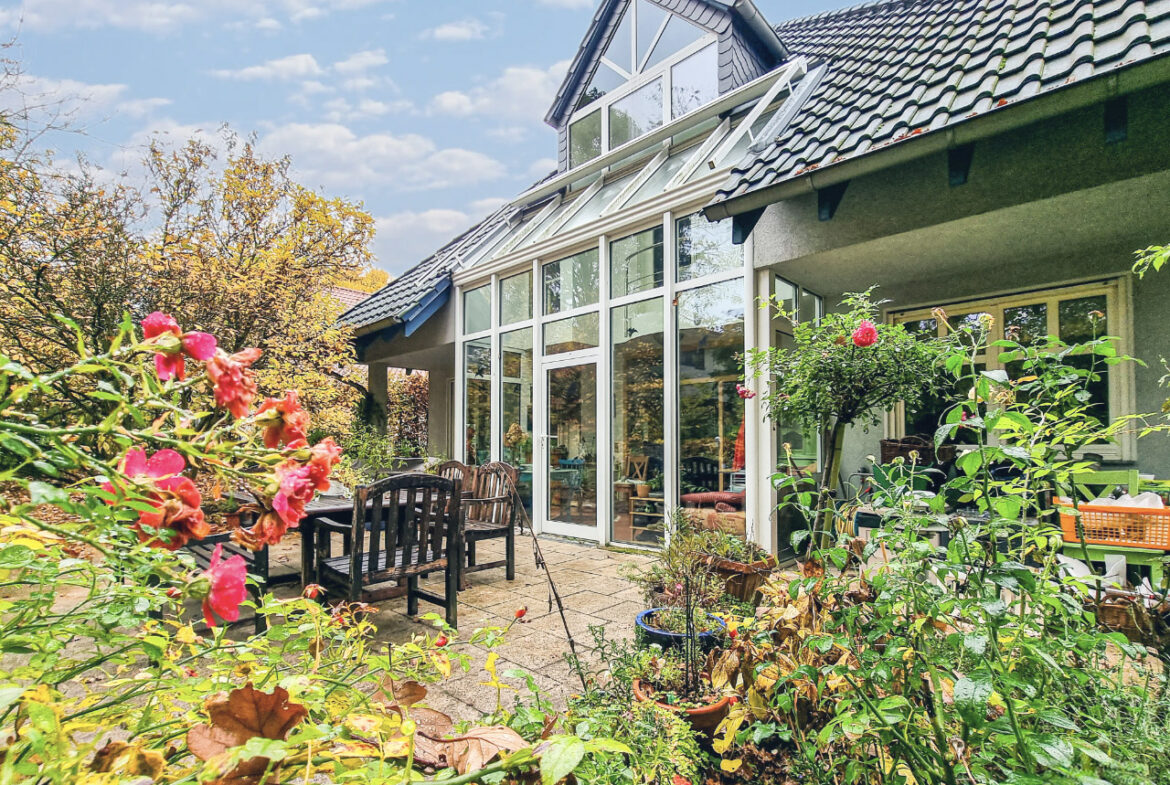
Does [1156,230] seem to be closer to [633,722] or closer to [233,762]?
[633,722]

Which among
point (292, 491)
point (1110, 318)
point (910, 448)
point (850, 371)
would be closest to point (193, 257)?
point (850, 371)

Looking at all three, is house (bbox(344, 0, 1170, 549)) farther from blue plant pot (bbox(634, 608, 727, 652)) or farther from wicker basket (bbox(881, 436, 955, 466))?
blue plant pot (bbox(634, 608, 727, 652))

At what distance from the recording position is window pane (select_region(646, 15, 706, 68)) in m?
6.25

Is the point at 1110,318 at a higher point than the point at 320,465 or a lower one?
higher

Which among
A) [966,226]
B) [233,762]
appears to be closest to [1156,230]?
[966,226]

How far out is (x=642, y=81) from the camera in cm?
670

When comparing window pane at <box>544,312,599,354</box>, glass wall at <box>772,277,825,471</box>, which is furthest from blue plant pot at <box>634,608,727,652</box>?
window pane at <box>544,312,599,354</box>

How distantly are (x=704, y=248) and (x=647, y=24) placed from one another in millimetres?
3634

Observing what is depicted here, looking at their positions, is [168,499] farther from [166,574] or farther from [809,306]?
[809,306]

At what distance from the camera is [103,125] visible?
17.8ft

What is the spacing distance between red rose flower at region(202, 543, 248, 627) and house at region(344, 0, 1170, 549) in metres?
3.99

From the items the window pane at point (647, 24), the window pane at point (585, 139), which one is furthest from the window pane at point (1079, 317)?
the window pane at point (585, 139)

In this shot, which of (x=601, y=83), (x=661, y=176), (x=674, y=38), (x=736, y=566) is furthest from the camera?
(x=601, y=83)

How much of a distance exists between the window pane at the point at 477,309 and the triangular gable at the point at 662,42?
2.69 metres
